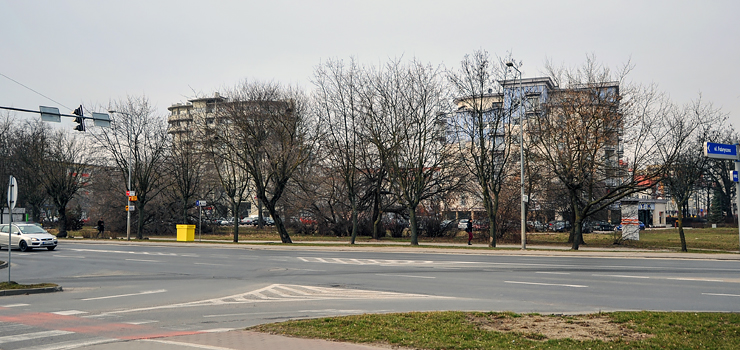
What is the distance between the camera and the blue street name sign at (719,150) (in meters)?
26.0

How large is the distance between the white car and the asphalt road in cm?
977

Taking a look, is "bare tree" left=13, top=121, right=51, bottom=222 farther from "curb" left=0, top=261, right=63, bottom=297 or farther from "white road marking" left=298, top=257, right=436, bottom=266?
"curb" left=0, top=261, right=63, bottom=297

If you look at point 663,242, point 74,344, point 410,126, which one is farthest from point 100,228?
point 74,344

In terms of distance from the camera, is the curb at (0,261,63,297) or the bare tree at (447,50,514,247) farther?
the bare tree at (447,50,514,247)

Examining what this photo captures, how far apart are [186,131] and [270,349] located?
45775mm

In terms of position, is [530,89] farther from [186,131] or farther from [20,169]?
[20,169]

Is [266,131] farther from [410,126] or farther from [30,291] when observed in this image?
Result: [30,291]

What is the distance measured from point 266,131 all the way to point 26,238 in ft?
51.3

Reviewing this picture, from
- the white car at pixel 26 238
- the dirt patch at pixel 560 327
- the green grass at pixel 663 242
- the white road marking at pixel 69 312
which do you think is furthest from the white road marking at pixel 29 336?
the green grass at pixel 663 242

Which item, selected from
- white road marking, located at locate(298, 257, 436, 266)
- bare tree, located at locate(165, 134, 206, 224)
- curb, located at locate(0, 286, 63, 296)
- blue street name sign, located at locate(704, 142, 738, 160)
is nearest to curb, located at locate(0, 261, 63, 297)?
curb, located at locate(0, 286, 63, 296)

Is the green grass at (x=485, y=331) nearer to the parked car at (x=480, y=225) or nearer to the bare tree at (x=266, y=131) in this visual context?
the bare tree at (x=266, y=131)

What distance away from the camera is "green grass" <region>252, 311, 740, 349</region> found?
7520mm

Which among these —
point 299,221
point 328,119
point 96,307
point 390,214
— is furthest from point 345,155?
point 96,307

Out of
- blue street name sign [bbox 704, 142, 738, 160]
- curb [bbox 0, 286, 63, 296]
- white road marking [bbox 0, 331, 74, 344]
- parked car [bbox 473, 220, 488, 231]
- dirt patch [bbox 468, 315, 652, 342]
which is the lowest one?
curb [bbox 0, 286, 63, 296]
